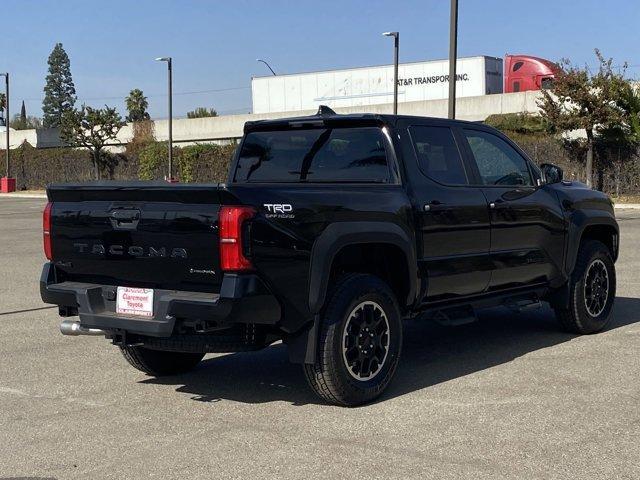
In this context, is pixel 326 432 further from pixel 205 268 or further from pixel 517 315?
pixel 517 315

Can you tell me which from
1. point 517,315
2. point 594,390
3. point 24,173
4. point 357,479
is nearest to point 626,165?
point 517,315

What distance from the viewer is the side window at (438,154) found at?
6809 mm

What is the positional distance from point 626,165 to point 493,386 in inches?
1125

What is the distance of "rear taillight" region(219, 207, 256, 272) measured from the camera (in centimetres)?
530

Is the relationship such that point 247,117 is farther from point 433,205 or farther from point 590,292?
point 433,205

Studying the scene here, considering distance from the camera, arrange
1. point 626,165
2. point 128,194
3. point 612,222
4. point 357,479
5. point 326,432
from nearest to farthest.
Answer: point 357,479 < point 326,432 < point 128,194 < point 612,222 < point 626,165

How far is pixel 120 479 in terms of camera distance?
15.0 feet

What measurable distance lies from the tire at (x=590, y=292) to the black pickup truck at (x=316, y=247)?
455mm

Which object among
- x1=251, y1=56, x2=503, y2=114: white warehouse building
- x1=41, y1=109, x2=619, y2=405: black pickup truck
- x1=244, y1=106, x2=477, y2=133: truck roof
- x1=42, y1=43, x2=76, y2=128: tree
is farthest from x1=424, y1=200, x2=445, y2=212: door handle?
x1=42, y1=43, x2=76, y2=128: tree

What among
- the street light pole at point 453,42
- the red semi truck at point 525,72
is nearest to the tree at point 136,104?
the red semi truck at point 525,72

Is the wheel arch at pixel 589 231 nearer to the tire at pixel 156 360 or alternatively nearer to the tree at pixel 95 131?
the tire at pixel 156 360

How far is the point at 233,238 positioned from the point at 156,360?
6.25 ft

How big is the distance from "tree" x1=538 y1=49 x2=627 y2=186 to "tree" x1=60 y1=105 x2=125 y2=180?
27.8 meters

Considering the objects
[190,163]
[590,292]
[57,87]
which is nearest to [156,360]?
[590,292]
